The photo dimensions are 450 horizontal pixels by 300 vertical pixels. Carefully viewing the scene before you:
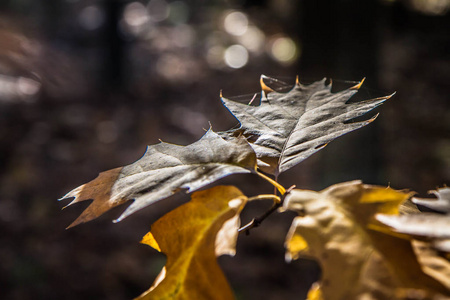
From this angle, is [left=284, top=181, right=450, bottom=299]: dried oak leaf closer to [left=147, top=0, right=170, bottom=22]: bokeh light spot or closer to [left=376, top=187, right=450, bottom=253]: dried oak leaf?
[left=376, top=187, right=450, bottom=253]: dried oak leaf

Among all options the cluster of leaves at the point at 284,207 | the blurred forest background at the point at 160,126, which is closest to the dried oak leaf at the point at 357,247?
the cluster of leaves at the point at 284,207

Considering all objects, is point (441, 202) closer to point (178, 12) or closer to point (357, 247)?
point (357, 247)

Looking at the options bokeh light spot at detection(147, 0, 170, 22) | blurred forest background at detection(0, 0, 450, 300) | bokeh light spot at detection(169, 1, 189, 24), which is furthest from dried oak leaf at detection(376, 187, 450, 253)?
bokeh light spot at detection(147, 0, 170, 22)

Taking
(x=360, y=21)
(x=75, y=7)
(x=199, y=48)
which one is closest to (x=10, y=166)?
(x=360, y=21)

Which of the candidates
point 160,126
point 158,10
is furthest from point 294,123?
point 158,10

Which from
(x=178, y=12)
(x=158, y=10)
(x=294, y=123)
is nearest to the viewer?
(x=294, y=123)

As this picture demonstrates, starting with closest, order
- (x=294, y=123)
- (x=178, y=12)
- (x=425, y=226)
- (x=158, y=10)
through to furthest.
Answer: (x=425, y=226), (x=294, y=123), (x=178, y=12), (x=158, y=10)
